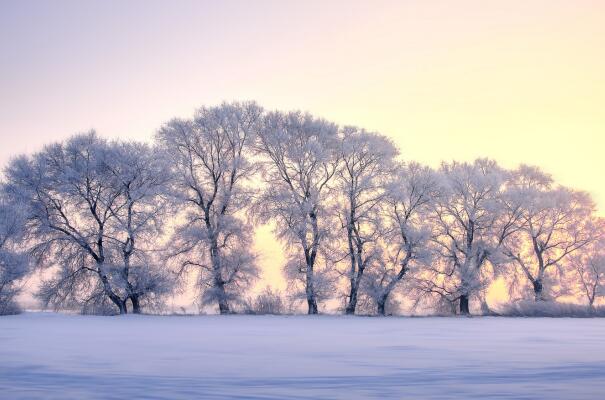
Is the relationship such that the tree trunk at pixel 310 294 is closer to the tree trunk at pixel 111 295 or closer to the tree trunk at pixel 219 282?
the tree trunk at pixel 219 282

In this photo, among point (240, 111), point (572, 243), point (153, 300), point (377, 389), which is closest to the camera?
point (377, 389)

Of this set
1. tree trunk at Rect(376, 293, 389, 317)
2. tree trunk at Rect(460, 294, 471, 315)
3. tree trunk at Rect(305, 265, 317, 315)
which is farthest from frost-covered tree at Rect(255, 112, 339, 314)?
tree trunk at Rect(460, 294, 471, 315)

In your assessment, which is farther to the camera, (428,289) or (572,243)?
(572,243)

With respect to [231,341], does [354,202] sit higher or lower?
higher

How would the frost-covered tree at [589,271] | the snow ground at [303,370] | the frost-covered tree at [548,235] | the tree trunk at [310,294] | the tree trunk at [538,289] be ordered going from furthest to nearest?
the frost-covered tree at [589,271] < the frost-covered tree at [548,235] < the tree trunk at [538,289] < the tree trunk at [310,294] < the snow ground at [303,370]

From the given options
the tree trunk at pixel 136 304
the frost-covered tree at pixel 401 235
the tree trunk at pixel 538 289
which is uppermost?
the frost-covered tree at pixel 401 235

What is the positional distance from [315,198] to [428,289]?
7928 mm

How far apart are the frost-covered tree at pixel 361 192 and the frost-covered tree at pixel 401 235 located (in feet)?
1.56

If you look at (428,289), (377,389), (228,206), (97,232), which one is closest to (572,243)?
(428,289)

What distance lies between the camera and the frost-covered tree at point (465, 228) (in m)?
33.4

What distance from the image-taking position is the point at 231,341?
1265 cm

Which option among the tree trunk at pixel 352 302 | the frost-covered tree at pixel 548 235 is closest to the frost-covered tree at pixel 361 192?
the tree trunk at pixel 352 302

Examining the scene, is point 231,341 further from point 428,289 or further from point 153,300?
point 428,289

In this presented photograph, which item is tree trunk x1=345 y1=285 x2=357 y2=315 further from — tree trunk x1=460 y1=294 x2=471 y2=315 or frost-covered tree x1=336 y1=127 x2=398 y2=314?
tree trunk x1=460 y1=294 x2=471 y2=315
